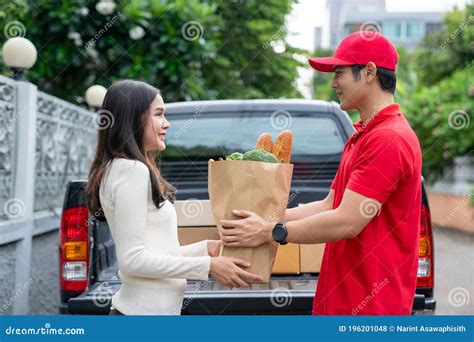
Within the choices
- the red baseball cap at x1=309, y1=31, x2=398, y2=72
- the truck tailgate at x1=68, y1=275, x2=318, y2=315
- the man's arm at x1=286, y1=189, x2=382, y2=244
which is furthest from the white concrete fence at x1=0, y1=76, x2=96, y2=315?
the red baseball cap at x1=309, y1=31, x2=398, y2=72

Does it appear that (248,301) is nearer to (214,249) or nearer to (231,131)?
(214,249)

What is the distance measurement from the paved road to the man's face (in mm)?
4903

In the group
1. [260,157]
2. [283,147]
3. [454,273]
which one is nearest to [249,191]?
[260,157]

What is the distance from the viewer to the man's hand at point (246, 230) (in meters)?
2.22

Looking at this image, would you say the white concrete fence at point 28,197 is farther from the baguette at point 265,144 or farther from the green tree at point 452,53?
the green tree at point 452,53

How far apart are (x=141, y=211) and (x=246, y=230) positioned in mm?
342

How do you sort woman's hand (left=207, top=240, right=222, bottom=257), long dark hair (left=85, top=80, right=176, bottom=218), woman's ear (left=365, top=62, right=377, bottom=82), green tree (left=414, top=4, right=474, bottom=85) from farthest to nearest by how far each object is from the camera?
green tree (left=414, top=4, right=474, bottom=85) → woman's hand (left=207, top=240, right=222, bottom=257) → woman's ear (left=365, top=62, right=377, bottom=82) → long dark hair (left=85, top=80, right=176, bottom=218)

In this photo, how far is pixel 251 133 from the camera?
171 inches

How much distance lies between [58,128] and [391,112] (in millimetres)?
5717

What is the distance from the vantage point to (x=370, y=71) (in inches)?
91.4

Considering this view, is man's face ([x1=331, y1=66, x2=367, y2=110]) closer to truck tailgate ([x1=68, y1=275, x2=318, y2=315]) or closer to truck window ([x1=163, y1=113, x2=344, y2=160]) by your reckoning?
truck tailgate ([x1=68, y1=275, x2=318, y2=315])

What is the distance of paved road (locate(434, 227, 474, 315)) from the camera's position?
24.5 ft

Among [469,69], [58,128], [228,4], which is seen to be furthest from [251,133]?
[469,69]
